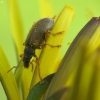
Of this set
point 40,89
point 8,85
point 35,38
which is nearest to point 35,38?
point 35,38

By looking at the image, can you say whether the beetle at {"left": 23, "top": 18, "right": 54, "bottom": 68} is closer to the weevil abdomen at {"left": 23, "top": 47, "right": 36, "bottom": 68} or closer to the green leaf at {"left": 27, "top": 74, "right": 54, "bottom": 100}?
the weevil abdomen at {"left": 23, "top": 47, "right": 36, "bottom": 68}

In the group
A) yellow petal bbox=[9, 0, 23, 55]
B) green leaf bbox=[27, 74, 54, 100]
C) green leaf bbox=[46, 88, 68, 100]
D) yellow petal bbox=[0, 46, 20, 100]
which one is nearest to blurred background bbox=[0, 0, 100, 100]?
yellow petal bbox=[9, 0, 23, 55]

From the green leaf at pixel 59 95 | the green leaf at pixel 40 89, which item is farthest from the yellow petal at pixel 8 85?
the green leaf at pixel 59 95

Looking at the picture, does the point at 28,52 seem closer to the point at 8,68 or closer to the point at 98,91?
the point at 8,68

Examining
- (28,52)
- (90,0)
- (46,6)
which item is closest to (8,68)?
(28,52)

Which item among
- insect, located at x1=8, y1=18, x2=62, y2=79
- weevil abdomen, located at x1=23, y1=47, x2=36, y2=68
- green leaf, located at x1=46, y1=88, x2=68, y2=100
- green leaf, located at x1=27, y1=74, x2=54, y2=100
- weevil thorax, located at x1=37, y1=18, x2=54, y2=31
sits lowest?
weevil abdomen, located at x1=23, y1=47, x2=36, y2=68

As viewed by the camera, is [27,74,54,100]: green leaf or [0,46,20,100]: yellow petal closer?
[27,74,54,100]: green leaf
